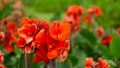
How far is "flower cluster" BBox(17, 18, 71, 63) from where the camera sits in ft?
4.46

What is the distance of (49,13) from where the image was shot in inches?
257

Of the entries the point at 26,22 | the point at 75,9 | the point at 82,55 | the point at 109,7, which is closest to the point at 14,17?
the point at 75,9

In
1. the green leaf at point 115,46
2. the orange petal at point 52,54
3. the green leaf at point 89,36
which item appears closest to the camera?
the orange petal at point 52,54

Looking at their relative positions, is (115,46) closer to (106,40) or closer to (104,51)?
(104,51)

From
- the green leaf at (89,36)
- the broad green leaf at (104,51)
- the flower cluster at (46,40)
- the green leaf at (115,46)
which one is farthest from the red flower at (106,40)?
the flower cluster at (46,40)

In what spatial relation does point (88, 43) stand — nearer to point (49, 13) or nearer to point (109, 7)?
point (109, 7)

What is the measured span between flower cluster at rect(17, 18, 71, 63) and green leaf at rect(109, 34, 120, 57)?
68 centimetres

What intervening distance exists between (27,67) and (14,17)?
4.39 feet

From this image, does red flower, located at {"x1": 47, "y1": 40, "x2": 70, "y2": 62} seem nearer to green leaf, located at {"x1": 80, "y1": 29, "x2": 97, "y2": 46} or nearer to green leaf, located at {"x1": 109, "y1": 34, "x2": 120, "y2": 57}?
green leaf, located at {"x1": 109, "y1": 34, "x2": 120, "y2": 57}

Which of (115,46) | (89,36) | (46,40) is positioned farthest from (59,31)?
(89,36)

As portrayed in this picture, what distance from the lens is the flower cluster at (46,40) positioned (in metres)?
1.36

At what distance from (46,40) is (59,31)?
53 millimetres

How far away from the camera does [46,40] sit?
1.38 m

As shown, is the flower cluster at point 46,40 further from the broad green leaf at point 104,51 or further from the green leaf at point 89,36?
the green leaf at point 89,36
